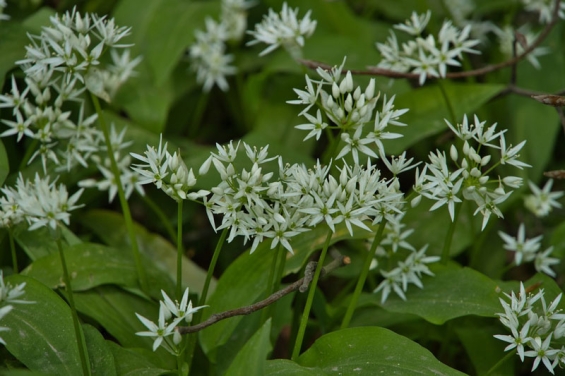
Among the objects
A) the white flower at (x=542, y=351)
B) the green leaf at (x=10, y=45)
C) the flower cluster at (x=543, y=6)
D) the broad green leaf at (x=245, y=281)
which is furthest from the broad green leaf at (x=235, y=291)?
the flower cluster at (x=543, y=6)

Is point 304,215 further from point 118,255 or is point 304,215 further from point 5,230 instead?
point 5,230

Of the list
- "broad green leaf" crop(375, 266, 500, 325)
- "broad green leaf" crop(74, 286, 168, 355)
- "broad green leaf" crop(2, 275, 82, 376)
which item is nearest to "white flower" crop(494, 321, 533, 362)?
"broad green leaf" crop(375, 266, 500, 325)

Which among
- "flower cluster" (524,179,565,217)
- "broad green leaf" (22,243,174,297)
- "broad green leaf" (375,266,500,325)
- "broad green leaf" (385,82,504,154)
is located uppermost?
"broad green leaf" (385,82,504,154)

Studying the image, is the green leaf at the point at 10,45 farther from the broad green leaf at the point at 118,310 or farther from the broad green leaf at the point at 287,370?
the broad green leaf at the point at 287,370

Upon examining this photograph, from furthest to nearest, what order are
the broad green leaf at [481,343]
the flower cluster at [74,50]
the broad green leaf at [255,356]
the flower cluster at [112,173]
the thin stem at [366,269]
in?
the flower cluster at [112,173]
the broad green leaf at [481,343]
the flower cluster at [74,50]
the thin stem at [366,269]
the broad green leaf at [255,356]

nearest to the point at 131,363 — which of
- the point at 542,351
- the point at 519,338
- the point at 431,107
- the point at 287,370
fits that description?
the point at 287,370

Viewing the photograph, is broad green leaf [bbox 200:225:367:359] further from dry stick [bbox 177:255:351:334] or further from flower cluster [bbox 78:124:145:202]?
flower cluster [bbox 78:124:145:202]
